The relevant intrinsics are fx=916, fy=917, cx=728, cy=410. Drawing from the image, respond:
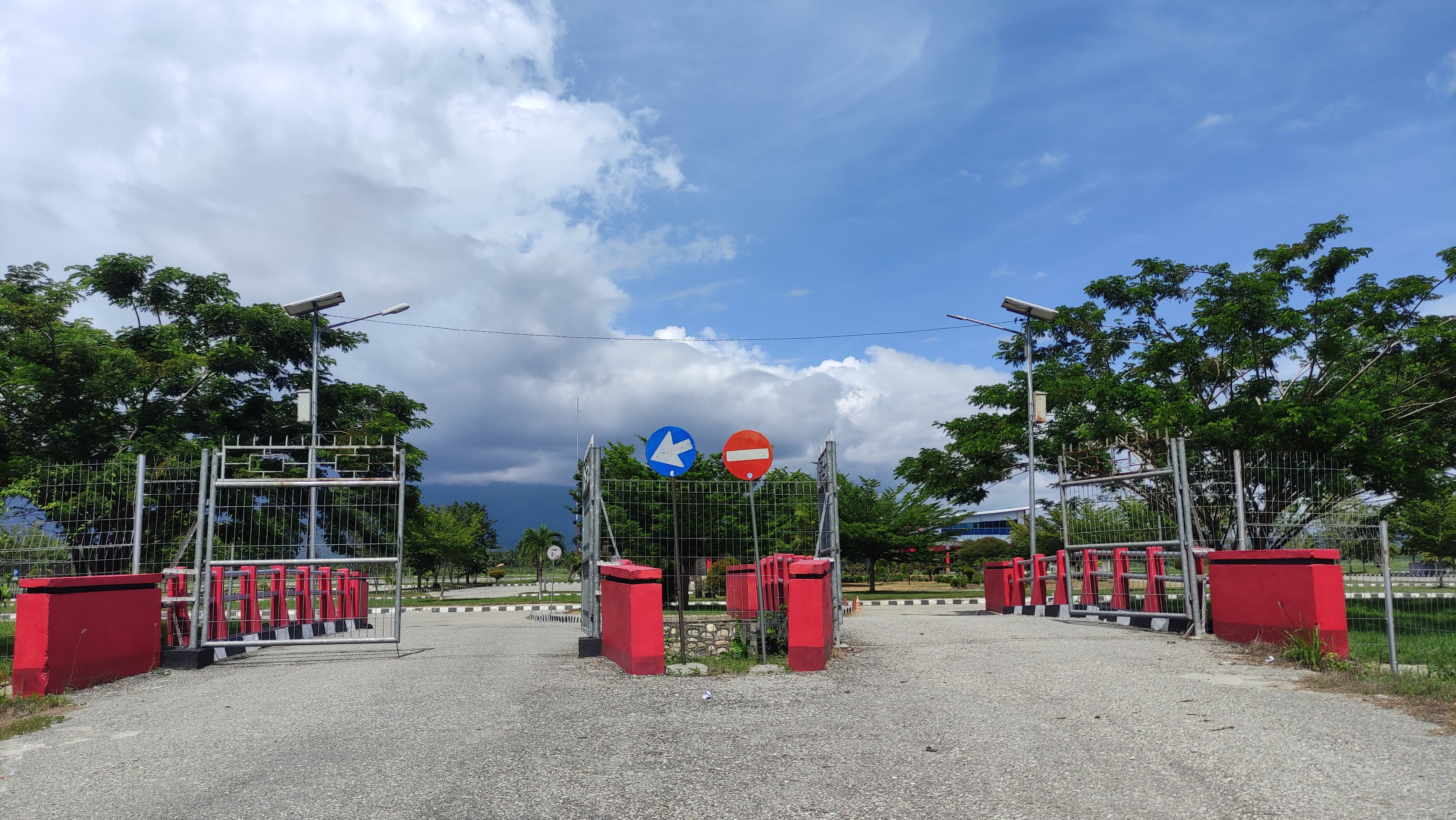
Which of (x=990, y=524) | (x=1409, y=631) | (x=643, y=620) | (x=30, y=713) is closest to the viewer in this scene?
(x=30, y=713)

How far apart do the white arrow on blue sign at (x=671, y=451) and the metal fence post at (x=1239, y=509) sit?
654 cm

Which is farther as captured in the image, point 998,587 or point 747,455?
point 998,587

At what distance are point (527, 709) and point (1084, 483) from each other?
9.39 metres

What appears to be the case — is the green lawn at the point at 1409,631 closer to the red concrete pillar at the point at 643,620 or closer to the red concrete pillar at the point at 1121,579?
the red concrete pillar at the point at 1121,579

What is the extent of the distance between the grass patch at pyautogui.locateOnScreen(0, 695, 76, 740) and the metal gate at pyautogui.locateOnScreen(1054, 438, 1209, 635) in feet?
38.6

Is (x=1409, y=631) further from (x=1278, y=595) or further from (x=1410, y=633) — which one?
(x=1278, y=595)

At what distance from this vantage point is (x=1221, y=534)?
14.0 m

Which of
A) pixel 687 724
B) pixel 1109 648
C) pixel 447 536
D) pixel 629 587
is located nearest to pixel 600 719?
pixel 687 724

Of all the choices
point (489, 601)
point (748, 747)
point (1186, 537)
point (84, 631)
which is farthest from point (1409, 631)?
point (489, 601)

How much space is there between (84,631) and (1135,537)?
1258 centimetres

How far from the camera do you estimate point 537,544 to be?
234 ft

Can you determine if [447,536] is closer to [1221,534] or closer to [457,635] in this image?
[457,635]

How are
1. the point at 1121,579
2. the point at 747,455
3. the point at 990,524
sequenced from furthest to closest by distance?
1. the point at 990,524
2. the point at 1121,579
3. the point at 747,455

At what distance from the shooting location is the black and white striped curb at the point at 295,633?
1074 cm
